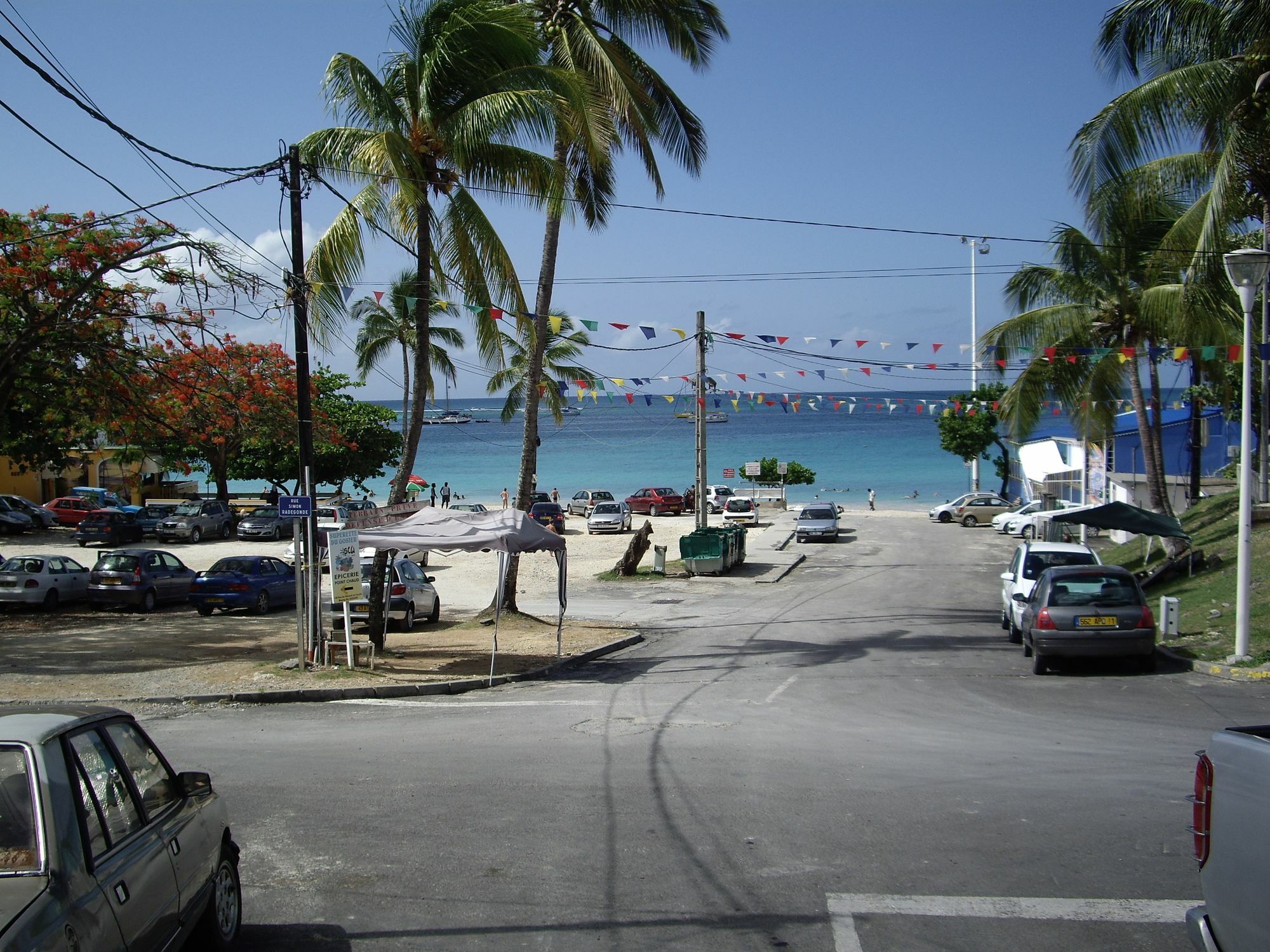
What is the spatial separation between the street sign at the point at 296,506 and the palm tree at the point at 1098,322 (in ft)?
59.1

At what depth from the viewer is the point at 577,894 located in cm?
589

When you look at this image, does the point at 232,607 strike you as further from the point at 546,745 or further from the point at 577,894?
the point at 577,894

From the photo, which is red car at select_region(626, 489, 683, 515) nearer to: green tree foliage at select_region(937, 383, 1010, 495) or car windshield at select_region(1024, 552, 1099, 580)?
green tree foliage at select_region(937, 383, 1010, 495)

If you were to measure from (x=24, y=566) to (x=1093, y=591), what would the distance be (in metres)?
21.4

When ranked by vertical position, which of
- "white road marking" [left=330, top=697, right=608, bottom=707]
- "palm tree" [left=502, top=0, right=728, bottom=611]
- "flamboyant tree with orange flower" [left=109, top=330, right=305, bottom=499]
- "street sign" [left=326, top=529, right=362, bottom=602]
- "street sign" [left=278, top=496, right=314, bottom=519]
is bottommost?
"white road marking" [left=330, top=697, right=608, bottom=707]

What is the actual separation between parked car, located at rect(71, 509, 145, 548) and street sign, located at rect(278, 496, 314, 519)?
28.8m

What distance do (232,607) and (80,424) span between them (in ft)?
19.3

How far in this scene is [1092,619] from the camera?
14.2 metres

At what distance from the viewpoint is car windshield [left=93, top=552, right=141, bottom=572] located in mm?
23562

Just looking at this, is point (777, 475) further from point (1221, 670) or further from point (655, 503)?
point (1221, 670)

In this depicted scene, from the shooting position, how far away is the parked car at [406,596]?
20141 millimetres

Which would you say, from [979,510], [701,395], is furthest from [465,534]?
[979,510]

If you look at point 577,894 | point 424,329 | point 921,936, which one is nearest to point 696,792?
point 577,894

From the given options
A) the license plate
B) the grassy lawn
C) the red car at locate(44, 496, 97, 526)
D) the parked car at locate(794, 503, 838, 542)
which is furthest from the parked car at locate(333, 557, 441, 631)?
the red car at locate(44, 496, 97, 526)
